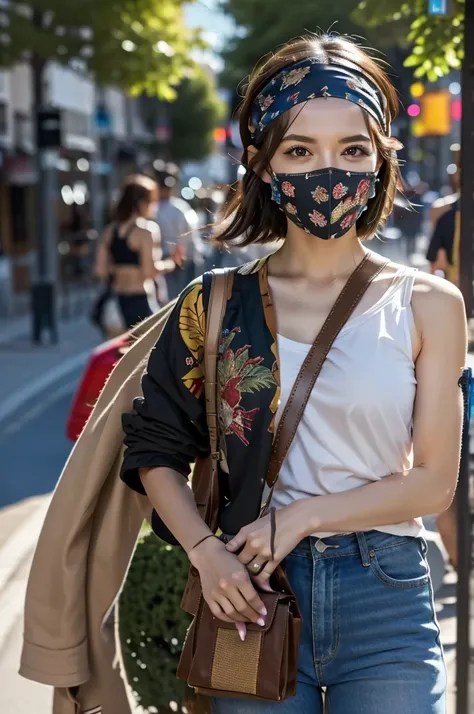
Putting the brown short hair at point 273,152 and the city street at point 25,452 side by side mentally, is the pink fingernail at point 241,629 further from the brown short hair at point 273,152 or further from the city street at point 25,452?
the city street at point 25,452

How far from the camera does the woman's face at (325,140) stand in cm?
240

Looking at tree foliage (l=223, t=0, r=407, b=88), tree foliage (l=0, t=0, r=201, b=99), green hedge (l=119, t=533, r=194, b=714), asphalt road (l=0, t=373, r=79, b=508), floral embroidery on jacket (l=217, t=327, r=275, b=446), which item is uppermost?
tree foliage (l=223, t=0, r=407, b=88)

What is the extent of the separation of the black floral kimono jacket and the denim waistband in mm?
113

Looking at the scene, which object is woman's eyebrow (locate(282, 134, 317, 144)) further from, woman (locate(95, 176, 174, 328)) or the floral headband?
woman (locate(95, 176, 174, 328))

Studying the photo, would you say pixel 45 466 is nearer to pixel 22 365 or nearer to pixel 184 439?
pixel 22 365

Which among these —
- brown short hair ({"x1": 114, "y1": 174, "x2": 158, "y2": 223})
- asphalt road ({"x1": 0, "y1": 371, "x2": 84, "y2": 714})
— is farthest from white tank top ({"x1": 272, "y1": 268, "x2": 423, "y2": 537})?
brown short hair ({"x1": 114, "y1": 174, "x2": 158, "y2": 223})

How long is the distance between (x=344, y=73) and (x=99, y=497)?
98 cm

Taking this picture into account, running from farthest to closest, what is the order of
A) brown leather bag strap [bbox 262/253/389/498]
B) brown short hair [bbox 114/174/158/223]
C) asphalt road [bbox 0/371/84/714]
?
brown short hair [bbox 114/174/158/223]
asphalt road [bbox 0/371/84/714]
brown leather bag strap [bbox 262/253/389/498]

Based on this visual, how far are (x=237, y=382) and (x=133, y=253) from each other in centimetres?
910

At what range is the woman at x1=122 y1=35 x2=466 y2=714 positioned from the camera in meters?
2.31

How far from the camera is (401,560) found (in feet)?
7.82

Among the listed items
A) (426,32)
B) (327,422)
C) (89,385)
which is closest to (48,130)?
(89,385)

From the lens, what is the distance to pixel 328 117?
94.3 inches

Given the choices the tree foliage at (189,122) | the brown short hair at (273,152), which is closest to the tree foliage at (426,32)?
the brown short hair at (273,152)
